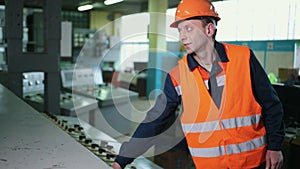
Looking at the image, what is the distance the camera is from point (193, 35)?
48.9 inches

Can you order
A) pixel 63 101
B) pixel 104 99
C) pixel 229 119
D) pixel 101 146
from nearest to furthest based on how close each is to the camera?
pixel 229 119 < pixel 101 146 < pixel 63 101 < pixel 104 99

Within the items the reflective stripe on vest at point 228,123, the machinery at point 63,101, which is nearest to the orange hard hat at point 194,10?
the reflective stripe on vest at point 228,123

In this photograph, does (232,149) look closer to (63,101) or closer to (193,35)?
(193,35)

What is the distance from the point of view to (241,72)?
4.01ft

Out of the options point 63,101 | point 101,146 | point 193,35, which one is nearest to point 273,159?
point 193,35

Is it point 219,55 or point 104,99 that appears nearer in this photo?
Result: point 219,55

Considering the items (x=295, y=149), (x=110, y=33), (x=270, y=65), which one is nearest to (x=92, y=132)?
(x=295, y=149)

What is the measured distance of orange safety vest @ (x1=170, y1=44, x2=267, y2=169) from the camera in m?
1.23

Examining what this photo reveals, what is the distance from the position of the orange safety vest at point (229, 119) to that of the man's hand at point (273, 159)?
0.03 metres

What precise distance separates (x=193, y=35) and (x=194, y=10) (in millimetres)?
109

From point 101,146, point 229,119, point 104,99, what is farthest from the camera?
point 104,99

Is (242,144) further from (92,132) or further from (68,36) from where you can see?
(68,36)

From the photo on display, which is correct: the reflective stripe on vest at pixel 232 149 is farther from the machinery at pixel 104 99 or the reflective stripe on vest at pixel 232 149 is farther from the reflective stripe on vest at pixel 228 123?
the machinery at pixel 104 99

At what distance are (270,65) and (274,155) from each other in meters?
4.28
